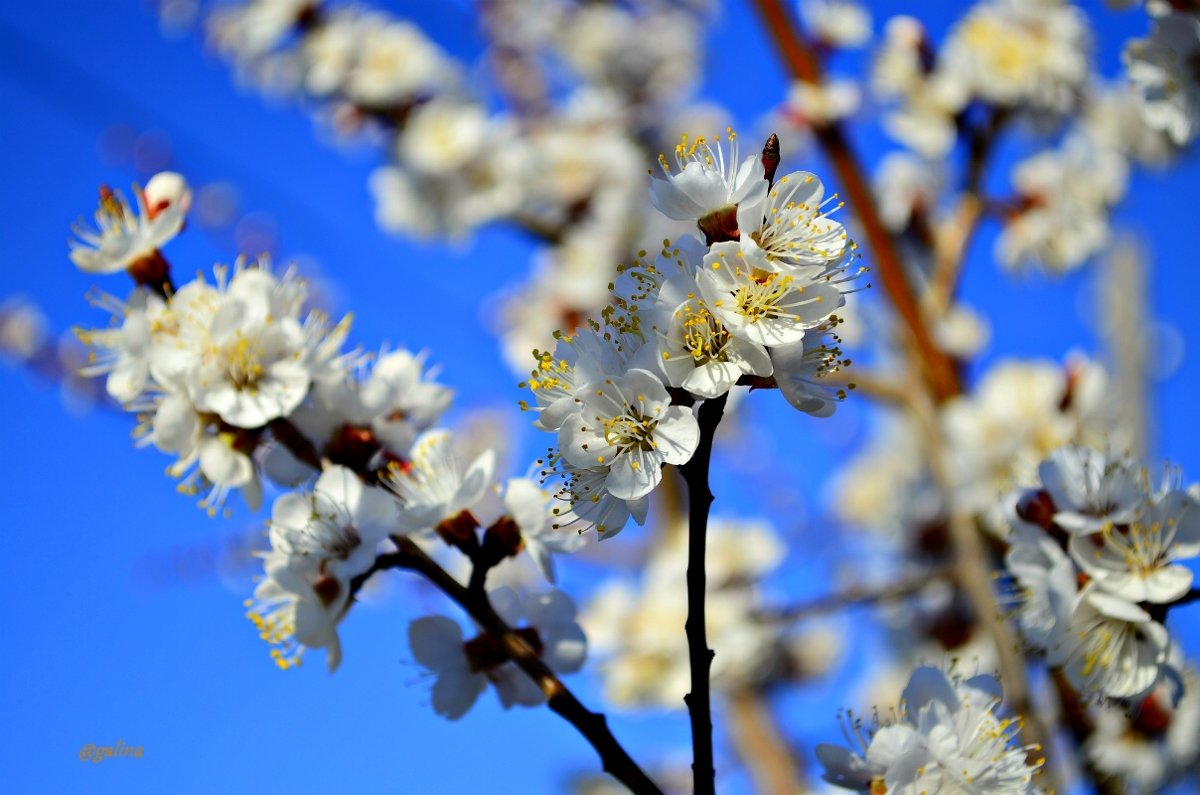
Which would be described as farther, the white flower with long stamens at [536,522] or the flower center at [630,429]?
the white flower with long stamens at [536,522]

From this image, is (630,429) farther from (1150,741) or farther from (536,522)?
(1150,741)

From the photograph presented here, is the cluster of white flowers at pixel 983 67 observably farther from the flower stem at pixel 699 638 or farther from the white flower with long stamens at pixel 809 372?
the flower stem at pixel 699 638

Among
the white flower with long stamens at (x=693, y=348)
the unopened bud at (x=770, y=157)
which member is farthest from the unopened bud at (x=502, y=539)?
the unopened bud at (x=770, y=157)

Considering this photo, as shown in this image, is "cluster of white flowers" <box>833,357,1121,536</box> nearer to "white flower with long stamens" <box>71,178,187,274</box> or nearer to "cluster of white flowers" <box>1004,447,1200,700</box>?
"cluster of white flowers" <box>1004,447,1200,700</box>

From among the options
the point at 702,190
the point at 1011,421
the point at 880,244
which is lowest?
the point at 702,190

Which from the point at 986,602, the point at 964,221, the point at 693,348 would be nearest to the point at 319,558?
the point at 693,348

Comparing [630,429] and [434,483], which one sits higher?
[434,483]

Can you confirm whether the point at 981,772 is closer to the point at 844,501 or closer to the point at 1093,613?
the point at 1093,613

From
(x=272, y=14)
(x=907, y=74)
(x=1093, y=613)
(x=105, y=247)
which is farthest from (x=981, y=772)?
(x=272, y=14)
